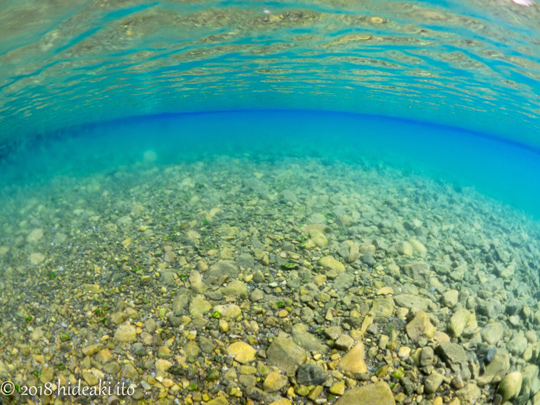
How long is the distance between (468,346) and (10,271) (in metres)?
7.57

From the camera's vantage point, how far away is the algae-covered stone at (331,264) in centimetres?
518

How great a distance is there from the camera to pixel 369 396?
10.6ft

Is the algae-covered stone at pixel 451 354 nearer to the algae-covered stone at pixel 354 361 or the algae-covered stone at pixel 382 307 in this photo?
the algae-covered stone at pixel 382 307

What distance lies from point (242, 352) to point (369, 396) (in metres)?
1.50

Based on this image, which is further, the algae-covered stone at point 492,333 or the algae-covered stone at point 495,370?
the algae-covered stone at point 492,333

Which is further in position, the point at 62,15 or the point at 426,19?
the point at 426,19

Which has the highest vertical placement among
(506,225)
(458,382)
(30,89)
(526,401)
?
(30,89)

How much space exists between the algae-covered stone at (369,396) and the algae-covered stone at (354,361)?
8.9 inches

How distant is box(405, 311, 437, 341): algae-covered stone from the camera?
405cm

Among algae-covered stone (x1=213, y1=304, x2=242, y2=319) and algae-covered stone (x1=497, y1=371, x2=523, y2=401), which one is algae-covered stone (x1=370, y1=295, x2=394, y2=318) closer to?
algae-covered stone (x1=497, y1=371, x2=523, y2=401)

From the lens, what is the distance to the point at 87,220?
696 cm

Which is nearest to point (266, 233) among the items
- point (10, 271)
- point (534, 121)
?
point (10, 271)

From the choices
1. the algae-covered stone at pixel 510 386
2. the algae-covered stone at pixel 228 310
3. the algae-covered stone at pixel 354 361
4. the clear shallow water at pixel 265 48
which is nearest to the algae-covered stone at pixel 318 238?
the algae-covered stone at pixel 228 310

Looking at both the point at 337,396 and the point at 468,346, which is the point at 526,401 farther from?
the point at 337,396
